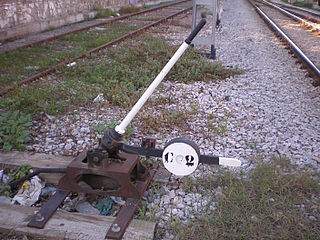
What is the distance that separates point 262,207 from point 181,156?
2.52 ft

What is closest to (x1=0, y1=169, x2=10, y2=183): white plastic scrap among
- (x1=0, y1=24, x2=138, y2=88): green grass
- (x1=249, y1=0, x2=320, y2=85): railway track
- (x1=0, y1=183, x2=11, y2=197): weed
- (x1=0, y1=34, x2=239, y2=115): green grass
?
(x1=0, y1=183, x2=11, y2=197): weed

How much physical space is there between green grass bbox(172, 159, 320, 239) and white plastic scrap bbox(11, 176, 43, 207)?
1212 mm

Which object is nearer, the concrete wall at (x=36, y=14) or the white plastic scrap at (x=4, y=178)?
the white plastic scrap at (x=4, y=178)

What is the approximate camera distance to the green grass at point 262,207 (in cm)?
269

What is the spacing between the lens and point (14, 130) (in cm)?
407

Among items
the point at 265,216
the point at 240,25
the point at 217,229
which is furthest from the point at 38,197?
the point at 240,25

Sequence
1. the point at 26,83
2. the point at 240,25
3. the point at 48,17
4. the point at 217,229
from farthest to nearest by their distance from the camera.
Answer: the point at 240,25 < the point at 48,17 < the point at 26,83 < the point at 217,229

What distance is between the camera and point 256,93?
19.8ft

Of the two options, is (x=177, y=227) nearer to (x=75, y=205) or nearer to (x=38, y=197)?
(x=75, y=205)

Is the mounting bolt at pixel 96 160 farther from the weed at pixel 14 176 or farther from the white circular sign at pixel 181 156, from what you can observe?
the weed at pixel 14 176

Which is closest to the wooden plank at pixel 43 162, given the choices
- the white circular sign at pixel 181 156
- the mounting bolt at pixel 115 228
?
the white circular sign at pixel 181 156

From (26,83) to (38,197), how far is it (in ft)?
10.5

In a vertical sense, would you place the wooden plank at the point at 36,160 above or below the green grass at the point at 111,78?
above

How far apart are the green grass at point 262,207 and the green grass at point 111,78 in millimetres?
2277
